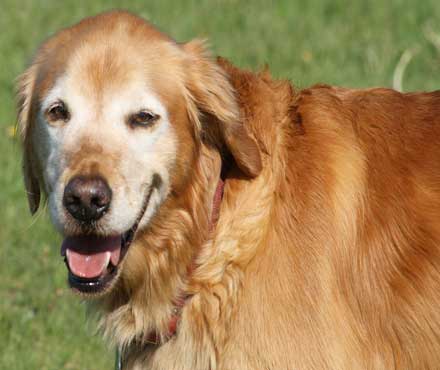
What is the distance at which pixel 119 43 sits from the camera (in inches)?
170

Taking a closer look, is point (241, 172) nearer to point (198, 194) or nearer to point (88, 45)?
point (198, 194)

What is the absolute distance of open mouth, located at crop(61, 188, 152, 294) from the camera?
4.27 m

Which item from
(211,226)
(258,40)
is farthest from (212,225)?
(258,40)

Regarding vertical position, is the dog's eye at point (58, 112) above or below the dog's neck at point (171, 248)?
above

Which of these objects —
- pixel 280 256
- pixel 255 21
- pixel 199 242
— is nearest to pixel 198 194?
pixel 199 242

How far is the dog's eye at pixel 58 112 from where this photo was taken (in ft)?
14.0

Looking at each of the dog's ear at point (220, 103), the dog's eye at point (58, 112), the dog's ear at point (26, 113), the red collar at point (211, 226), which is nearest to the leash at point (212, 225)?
the red collar at point (211, 226)

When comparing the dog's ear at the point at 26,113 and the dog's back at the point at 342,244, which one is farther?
the dog's ear at the point at 26,113

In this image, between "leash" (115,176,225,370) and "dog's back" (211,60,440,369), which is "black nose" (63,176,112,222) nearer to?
"leash" (115,176,225,370)

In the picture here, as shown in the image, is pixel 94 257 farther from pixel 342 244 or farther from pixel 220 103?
pixel 342 244

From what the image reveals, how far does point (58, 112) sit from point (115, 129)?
28 cm

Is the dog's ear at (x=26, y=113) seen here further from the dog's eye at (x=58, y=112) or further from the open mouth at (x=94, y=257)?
the open mouth at (x=94, y=257)

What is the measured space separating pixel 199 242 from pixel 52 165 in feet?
2.35

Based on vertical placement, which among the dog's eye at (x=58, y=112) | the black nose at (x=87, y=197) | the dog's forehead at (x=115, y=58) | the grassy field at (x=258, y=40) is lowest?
the grassy field at (x=258, y=40)
